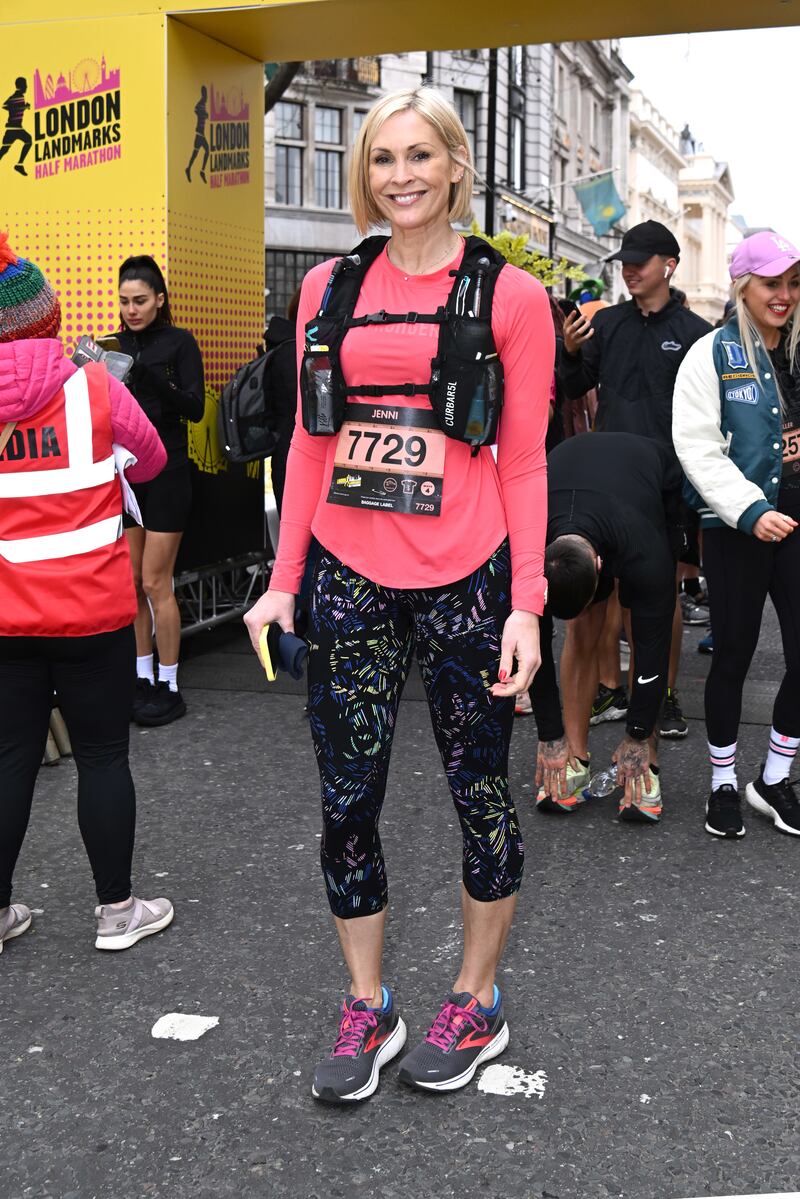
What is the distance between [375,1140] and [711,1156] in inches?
26.2

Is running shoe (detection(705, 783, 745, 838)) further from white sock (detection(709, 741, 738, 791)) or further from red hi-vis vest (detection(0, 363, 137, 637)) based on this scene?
red hi-vis vest (detection(0, 363, 137, 637))

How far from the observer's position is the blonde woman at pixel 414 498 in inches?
102

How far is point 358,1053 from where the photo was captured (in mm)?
2842

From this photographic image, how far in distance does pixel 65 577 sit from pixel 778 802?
2636 millimetres

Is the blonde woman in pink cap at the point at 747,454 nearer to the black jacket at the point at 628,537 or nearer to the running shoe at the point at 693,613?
the black jacket at the point at 628,537

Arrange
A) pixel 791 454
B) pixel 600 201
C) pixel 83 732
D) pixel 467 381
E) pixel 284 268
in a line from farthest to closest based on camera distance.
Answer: pixel 600 201
pixel 284 268
pixel 791 454
pixel 83 732
pixel 467 381

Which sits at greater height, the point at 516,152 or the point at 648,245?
the point at 516,152

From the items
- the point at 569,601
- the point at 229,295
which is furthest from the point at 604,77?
the point at 569,601

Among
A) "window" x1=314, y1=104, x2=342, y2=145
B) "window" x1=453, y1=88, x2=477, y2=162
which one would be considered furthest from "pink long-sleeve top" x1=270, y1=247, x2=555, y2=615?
"window" x1=453, y1=88, x2=477, y2=162

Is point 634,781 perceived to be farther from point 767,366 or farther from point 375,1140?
point 375,1140

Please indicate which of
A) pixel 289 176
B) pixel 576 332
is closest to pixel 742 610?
pixel 576 332

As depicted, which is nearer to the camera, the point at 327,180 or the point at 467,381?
the point at 467,381

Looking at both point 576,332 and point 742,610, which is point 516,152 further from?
point 742,610

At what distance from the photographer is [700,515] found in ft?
15.1
